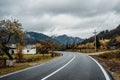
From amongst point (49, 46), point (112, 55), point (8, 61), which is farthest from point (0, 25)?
point (49, 46)

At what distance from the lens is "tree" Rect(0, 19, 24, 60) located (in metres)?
40.8

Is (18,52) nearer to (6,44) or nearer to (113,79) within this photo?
(6,44)

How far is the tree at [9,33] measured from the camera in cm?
4075

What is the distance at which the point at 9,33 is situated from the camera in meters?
41.7

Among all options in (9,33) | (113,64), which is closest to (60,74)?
(113,64)

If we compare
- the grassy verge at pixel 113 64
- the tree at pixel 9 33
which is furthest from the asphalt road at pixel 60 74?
the tree at pixel 9 33

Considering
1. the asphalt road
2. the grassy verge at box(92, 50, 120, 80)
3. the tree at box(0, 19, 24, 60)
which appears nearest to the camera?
the asphalt road

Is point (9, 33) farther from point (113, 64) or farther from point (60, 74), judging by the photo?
point (60, 74)

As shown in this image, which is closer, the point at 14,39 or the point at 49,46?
the point at 14,39

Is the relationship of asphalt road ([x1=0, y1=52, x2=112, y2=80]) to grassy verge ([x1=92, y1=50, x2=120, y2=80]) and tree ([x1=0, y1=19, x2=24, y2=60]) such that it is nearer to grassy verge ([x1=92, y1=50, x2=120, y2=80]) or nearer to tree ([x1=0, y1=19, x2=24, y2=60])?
grassy verge ([x1=92, y1=50, x2=120, y2=80])

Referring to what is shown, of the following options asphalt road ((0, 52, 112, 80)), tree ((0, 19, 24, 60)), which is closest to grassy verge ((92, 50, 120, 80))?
asphalt road ((0, 52, 112, 80))

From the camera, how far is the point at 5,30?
4141 centimetres

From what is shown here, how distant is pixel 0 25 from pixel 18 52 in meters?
11.4

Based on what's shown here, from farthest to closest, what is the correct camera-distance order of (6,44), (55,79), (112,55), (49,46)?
(49,46)
(112,55)
(6,44)
(55,79)
